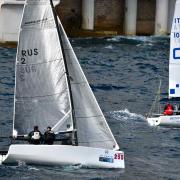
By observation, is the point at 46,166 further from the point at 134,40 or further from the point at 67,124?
the point at 134,40

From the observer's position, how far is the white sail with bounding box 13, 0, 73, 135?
137 feet

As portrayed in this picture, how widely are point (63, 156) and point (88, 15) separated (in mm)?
59431

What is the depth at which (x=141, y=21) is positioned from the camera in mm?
106312

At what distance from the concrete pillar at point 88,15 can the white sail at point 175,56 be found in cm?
4047

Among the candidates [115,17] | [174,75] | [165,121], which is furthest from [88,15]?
[165,121]

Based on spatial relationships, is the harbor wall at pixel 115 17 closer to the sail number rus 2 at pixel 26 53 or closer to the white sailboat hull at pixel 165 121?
the white sailboat hull at pixel 165 121

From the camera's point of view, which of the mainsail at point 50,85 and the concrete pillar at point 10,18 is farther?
the concrete pillar at point 10,18

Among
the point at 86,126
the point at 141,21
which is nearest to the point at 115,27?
the point at 141,21

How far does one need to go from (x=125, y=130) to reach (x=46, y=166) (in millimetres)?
12682

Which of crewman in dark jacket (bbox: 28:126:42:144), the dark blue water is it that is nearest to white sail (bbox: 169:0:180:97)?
the dark blue water

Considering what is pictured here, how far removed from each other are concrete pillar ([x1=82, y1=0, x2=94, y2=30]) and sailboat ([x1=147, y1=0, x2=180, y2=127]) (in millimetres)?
39617

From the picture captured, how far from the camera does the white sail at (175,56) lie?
194 feet

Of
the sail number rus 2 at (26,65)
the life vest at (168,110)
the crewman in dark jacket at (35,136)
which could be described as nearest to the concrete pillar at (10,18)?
the life vest at (168,110)

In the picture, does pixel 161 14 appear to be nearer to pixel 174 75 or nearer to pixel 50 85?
pixel 174 75
